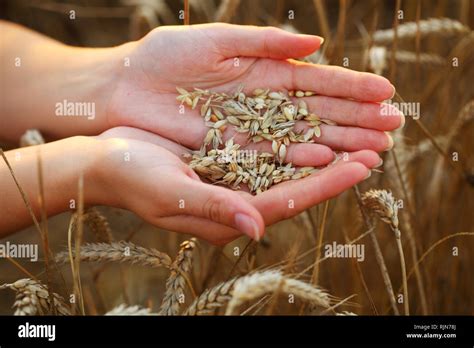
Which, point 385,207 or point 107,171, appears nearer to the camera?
point 385,207

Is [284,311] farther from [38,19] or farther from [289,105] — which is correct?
[38,19]

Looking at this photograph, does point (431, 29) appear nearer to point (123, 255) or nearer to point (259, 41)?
point (259, 41)

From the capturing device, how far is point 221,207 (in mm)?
917

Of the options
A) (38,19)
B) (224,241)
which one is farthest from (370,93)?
(38,19)

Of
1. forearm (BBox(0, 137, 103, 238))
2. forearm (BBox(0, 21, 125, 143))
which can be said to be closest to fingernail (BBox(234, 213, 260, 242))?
forearm (BBox(0, 137, 103, 238))

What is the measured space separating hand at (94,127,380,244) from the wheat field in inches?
2.1

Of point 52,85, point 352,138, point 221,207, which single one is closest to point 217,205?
point 221,207

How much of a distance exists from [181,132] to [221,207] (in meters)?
0.39

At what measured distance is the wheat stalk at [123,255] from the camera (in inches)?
36.0

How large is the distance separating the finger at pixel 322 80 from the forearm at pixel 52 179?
0.42 meters

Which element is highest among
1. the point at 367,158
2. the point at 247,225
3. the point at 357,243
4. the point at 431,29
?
the point at 431,29

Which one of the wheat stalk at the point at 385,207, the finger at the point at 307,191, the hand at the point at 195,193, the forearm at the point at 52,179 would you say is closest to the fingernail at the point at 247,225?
the hand at the point at 195,193

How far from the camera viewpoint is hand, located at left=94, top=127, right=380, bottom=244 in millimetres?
925
